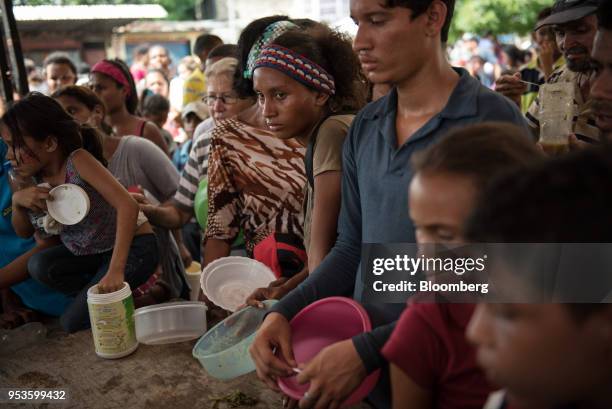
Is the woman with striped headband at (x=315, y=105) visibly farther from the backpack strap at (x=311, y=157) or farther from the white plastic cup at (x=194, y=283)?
the white plastic cup at (x=194, y=283)

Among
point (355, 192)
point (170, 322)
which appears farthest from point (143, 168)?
point (355, 192)

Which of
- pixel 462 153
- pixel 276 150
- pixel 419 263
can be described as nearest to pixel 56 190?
pixel 276 150

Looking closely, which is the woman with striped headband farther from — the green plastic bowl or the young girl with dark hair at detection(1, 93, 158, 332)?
the young girl with dark hair at detection(1, 93, 158, 332)

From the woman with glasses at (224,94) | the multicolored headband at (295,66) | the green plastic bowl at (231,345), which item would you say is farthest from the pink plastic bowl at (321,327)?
the woman with glasses at (224,94)

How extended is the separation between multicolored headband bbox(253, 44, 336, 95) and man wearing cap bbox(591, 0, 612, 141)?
0.91 m

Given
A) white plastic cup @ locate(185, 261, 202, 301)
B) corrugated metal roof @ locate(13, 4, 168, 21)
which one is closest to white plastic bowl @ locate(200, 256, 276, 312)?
white plastic cup @ locate(185, 261, 202, 301)

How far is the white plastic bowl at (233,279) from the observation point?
2.14m

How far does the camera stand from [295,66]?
6.31 ft

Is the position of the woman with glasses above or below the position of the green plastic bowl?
above

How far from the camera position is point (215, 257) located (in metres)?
2.43

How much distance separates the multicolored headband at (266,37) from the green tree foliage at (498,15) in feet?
47.6

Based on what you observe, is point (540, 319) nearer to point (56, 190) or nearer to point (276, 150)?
point (276, 150)

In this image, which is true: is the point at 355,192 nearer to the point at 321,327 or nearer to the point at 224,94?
the point at 321,327

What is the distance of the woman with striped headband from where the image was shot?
1.78m
